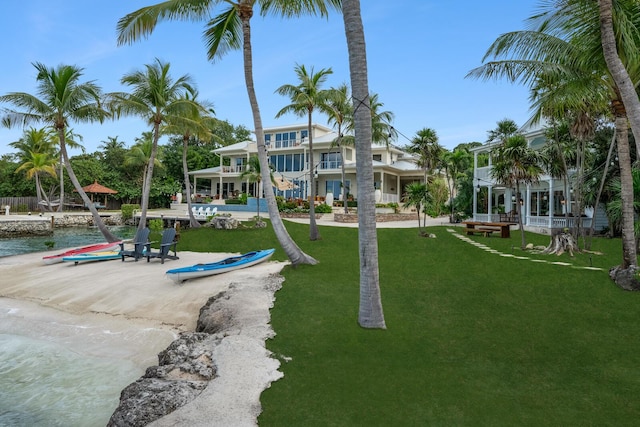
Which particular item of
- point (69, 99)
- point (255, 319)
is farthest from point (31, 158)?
point (255, 319)

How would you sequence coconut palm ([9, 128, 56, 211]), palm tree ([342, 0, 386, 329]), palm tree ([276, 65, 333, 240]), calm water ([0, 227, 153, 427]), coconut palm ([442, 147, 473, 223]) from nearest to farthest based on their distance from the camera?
calm water ([0, 227, 153, 427]), palm tree ([342, 0, 386, 329]), palm tree ([276, 65, 333, 240]), coconut palm ([442, 147, 473, 223]), coconut palm ([9, 128, 56, 211])

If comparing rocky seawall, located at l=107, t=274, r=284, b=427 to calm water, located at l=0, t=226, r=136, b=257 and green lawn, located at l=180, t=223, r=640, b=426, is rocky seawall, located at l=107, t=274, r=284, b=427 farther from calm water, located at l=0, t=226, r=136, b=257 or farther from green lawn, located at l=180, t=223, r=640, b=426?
calm water, located at l=0, t=226, r=136, b=257

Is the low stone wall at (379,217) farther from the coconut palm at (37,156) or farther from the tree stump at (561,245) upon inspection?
the coconut palm at (37,156)

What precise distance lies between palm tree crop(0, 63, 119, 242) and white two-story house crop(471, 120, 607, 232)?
838 inches

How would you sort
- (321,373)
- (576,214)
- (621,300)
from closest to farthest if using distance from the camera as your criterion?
1. (321,373)
2. (621,300)
3. (576,214)

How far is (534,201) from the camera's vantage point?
32.1m

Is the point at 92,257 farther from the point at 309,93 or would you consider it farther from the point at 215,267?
the point at 309,93

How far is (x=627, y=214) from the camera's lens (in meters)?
10.1

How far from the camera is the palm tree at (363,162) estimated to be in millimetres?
6895

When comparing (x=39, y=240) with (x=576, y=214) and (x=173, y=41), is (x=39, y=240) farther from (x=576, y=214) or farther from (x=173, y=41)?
(x=576, y=214)

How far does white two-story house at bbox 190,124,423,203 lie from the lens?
38.3 m

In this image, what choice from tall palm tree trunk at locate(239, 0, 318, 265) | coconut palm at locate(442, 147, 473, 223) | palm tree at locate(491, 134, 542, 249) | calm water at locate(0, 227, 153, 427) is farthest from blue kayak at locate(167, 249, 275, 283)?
coconut palm at locate(442, 147, 473, 223)

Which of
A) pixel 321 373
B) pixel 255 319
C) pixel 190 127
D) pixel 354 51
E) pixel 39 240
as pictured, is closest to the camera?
pixel 321 373

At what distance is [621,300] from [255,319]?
7.88 meters
